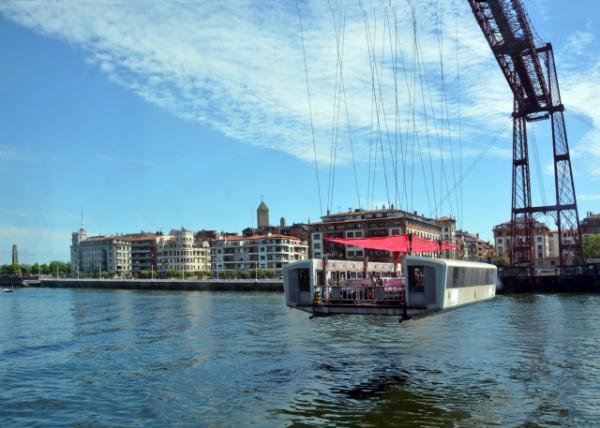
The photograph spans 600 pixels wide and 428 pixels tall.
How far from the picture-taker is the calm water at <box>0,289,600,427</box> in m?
18.6

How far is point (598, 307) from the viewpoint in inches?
2093

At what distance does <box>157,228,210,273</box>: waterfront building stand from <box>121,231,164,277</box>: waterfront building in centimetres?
261

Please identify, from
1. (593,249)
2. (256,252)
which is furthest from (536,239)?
(256,252)

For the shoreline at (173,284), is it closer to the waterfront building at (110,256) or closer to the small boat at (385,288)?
the waterfront building at (110,256)

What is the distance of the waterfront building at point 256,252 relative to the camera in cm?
14675

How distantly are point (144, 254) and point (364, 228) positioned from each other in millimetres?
86070

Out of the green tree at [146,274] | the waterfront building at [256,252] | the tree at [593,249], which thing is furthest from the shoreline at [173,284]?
the tree at [593,249]

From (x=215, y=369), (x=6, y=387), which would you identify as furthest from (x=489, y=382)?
(x=6, y=387)

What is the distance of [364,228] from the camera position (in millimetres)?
124062

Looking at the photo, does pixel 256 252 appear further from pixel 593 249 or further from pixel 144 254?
pixel 593 249

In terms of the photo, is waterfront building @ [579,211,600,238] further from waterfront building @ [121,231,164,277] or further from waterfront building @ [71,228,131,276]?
waterfront building @ [71,228,131,276]

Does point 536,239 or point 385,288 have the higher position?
point 536,239

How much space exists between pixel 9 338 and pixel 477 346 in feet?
95.2

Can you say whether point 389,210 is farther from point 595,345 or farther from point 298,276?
point 298,276
